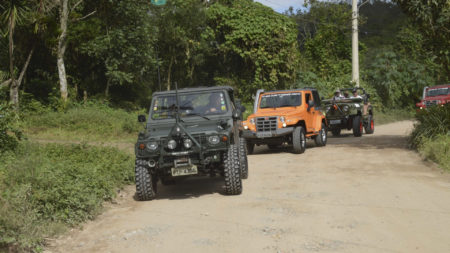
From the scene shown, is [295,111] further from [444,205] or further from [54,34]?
[54,34]

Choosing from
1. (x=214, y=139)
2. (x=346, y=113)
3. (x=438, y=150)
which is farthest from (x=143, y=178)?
(x=346, y=113)

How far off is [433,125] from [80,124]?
37.8 ft

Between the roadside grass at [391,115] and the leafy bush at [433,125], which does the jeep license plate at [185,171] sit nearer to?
the leafy bush at [433,125]

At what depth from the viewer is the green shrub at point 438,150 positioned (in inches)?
395

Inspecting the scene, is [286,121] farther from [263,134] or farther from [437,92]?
[437,92]

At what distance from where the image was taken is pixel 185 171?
25.6ft

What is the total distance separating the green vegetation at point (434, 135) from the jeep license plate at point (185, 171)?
5.10 meters

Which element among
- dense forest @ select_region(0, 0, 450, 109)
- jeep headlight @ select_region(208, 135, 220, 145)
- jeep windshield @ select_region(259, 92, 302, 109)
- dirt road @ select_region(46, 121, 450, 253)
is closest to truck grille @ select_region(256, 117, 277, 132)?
jeep windshield @ select_region(259, 92, 302, 109)

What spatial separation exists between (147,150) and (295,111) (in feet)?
21.4

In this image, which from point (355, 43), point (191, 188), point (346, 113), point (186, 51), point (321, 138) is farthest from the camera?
point (186, 51)

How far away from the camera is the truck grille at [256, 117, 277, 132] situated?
43.5ft

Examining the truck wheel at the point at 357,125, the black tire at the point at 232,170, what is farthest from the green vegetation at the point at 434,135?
the black tire at the point at 232,170

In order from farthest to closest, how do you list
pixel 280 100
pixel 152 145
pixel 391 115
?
pixel 391 115 → pixel 280 100 → pixel 152 145

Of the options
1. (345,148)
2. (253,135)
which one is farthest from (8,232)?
(345,148)
